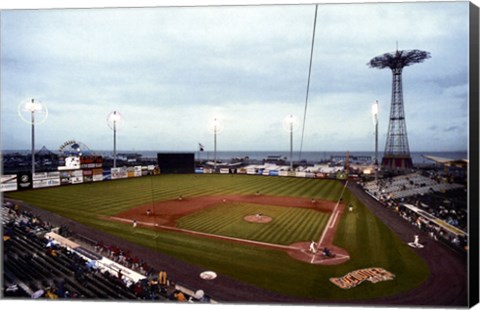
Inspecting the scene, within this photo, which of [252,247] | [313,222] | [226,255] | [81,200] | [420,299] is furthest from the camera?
[81,200]

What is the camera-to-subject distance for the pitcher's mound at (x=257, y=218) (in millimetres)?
17514

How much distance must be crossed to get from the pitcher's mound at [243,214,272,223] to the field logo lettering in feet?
24.5

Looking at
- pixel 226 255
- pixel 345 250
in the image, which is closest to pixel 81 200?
pixel 226 255

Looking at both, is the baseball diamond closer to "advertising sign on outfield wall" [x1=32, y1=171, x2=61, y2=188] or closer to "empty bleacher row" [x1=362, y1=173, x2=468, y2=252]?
"advertising sign on outfield wall" [x1=32, y1=171, x2=61, y2=188]

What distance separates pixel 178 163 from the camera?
42250mm

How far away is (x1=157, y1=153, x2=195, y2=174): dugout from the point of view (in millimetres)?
42031

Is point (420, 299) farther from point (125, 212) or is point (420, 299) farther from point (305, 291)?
point (125, 212)

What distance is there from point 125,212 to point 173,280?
10785mm

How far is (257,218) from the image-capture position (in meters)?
18.2

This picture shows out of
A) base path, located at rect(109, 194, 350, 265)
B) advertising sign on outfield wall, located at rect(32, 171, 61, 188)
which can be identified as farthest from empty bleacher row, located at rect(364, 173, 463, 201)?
advertising sign on outfield wall, located at rect(32, 171, 61, 188)

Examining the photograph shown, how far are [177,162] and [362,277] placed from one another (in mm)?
34665

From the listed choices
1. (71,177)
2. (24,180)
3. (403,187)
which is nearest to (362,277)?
(403,187)

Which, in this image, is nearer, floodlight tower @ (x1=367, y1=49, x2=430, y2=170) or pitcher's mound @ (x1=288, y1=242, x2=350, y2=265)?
pitcher's mound @ (x1=288, y1=242, x2=350, y2=265)

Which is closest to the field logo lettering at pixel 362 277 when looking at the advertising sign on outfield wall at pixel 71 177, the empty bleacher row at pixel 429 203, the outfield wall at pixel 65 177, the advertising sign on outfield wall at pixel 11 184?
the empty bleacher row at pixel 429 203
